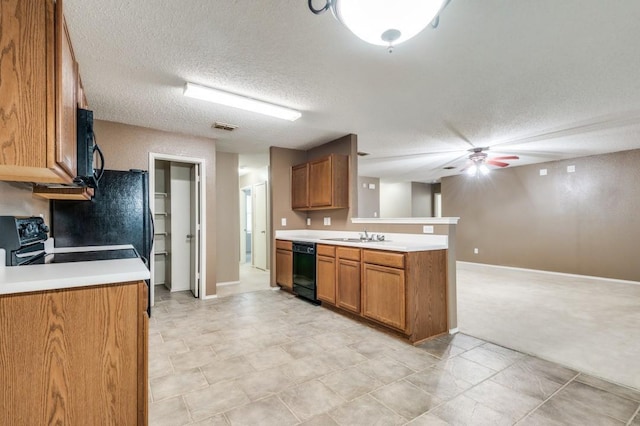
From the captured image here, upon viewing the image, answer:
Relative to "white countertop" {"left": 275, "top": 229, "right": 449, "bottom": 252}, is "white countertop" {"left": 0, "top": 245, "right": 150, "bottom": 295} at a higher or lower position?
higher

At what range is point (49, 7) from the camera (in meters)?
1.27

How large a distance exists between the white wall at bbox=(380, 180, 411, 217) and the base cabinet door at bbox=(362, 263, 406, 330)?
23.1ft

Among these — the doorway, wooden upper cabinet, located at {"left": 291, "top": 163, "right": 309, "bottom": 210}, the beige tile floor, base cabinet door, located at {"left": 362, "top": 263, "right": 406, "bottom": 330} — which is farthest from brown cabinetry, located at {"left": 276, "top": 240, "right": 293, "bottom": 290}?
the doorway

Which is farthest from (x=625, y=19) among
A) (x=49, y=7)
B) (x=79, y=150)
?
(x=79, y=150)

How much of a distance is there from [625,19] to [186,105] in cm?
363

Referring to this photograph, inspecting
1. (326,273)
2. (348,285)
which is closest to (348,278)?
(348,285)

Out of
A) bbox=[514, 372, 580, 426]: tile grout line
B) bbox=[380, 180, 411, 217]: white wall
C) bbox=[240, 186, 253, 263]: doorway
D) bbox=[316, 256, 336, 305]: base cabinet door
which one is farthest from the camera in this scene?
bbox=[380, 180, 411, 217]: white wall

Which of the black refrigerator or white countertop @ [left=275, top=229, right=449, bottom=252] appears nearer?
white countertop @ [left=275, top=229, right=449, bottom=252]

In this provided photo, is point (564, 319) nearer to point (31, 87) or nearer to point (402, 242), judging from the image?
point (402, 242)

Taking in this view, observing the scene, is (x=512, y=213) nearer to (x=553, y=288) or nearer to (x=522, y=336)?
(x=553, y=288)

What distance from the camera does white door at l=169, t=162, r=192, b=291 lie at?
4.93 m

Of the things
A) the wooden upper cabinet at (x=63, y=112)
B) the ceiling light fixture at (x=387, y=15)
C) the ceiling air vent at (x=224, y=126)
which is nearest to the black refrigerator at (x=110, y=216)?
the ceiling air vent at (x=224, y=126)

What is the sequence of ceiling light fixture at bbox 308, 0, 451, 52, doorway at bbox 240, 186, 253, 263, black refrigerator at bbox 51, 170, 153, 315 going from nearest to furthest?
ceiling light fixture at bbox 308, 0, 451, 52, black refrigerator at bbox 51, 170, 153, 315, doorway at bbox 240, 186, 253, 263

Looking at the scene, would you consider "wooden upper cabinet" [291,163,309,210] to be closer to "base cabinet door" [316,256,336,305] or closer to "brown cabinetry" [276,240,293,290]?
"brown cabinetry" [276,240,293,290]
